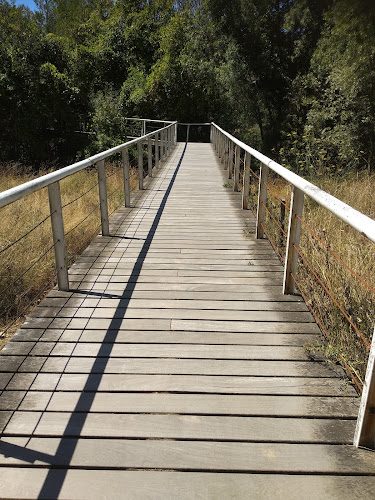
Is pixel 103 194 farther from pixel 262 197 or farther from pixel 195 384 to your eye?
pixel 195 384

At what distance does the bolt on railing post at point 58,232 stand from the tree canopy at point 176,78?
12159 millimetres

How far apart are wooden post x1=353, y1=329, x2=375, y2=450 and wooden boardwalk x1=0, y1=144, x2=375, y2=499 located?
53 mm

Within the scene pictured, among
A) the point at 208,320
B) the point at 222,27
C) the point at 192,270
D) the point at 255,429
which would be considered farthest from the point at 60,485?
the point at 222,27

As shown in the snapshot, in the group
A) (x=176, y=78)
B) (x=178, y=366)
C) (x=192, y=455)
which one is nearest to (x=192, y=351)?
(x=178, y=366)

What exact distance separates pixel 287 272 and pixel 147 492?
2.16 meters

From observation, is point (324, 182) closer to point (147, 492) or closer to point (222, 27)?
point (147, 492)

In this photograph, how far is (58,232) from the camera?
10.8ft

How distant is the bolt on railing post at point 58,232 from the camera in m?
3.21

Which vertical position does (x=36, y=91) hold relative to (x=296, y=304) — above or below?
above

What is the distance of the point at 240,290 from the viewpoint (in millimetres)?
3609

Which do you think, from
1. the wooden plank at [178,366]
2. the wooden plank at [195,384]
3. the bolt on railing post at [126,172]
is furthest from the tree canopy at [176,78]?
the wooden plank at [195,384]

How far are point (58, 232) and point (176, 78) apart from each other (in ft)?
72.4

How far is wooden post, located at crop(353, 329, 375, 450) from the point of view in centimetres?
175

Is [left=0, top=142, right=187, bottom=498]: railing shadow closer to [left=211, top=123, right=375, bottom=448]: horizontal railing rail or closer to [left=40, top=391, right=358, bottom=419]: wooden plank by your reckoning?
[left=40, top=391, right=358, bottom=419]: wooden plank
